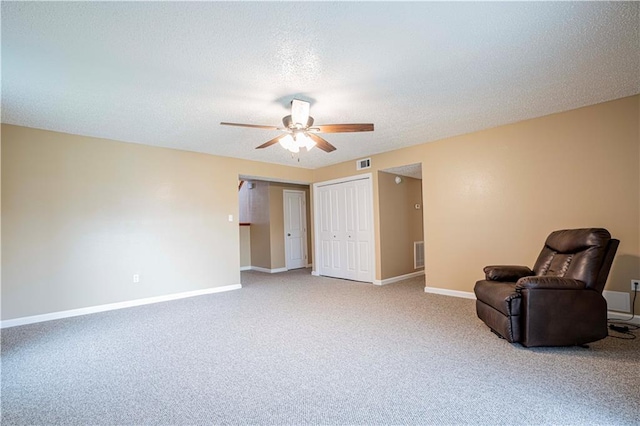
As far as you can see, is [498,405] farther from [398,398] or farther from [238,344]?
[238,344]

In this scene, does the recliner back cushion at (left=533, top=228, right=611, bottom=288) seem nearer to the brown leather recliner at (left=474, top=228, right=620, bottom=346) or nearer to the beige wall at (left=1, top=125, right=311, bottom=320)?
the brown leather recliner at (left=474, top=228, right=620, bottom=346)

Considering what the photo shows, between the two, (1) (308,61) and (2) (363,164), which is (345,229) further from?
(1) (308,61)

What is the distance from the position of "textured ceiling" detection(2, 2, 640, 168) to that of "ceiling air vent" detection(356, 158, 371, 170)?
6.13 ft

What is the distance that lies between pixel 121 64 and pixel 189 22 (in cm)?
84

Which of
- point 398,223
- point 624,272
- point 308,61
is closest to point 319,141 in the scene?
point 308,61

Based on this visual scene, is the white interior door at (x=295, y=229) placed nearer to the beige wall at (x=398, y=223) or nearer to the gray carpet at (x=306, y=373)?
the beige wall at (x=398, y=223)

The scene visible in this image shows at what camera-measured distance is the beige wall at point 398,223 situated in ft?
18.4

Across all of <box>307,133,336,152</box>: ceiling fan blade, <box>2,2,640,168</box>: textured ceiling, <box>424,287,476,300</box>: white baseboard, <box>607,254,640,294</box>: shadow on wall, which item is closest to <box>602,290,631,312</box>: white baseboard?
<box>607,254,640,294</box>: shadow on wall

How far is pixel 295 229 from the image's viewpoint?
7785 mm

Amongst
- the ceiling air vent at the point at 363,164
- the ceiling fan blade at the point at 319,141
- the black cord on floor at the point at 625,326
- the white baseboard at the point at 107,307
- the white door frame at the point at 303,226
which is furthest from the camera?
the white door frame at the point at 303,226

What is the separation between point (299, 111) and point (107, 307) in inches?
147

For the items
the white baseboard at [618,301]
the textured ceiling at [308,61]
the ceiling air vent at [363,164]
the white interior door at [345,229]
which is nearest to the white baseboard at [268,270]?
the white interior door at [345,229]

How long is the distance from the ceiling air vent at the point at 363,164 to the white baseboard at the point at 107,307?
3124 mm

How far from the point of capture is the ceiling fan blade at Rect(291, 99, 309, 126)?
2.93 metres
